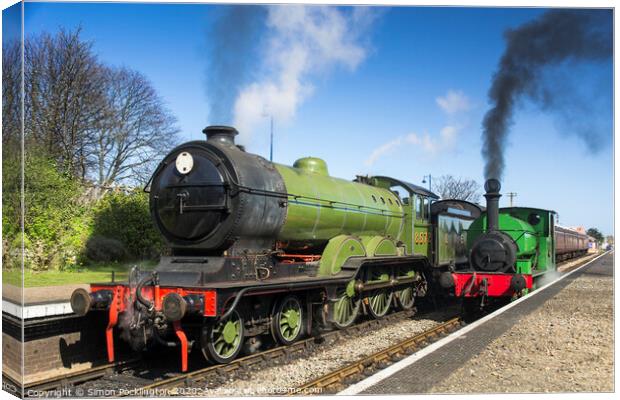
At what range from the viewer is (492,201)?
1346 centimetres

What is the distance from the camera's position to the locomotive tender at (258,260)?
24.4 feet

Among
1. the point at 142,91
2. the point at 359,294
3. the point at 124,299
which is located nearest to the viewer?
the point at 124,299

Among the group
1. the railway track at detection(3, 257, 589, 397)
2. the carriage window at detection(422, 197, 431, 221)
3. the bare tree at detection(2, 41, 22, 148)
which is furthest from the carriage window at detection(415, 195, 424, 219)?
the bare tree at detection(2, 41, 22, 148)

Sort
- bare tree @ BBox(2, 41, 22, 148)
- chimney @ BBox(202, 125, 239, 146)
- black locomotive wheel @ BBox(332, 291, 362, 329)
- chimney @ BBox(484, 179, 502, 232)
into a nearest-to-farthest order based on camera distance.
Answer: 1. bare tree @ BBox(2, 41, 22, 148)
2. chimney @ BBox(202, 125, 239, 146)
3. black locomotive wheel @ BBox(332, 291, 362, 329)
4. chimney @ BBox(484, 179, 502, 232)

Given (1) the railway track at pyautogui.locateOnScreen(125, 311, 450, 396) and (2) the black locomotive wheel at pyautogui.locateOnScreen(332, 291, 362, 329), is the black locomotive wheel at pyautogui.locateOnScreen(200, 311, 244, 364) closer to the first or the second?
(1) the railway track at pyautogui.locateOnScreen(125, 311, 450, 396)

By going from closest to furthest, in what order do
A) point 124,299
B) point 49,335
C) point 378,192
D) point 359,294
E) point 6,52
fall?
point 6,52 → point 124,299 → point 49,335 → point 359,294 → point 378,192

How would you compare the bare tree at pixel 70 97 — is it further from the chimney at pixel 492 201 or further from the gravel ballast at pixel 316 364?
the chimney at pixel 492 201

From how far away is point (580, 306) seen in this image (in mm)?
11781

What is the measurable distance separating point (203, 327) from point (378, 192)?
6680 millimetres

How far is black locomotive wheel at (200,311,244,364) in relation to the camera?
297 inches

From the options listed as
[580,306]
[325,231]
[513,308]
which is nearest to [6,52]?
[325,231]

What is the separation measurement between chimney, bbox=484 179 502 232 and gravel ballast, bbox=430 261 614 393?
116 inches

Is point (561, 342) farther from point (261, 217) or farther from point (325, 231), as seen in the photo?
point (261, 217)

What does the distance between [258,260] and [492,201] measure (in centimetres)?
726
